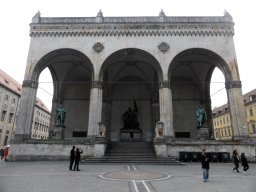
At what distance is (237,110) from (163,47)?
9582mm

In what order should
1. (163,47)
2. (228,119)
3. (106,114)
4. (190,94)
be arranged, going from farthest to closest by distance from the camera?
(228,119)
(190,94)
(106,114)
(163,47)

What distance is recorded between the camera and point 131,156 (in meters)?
14.0

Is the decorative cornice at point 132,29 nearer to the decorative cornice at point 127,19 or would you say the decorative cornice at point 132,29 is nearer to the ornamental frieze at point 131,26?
the ornamental frieze at point 131,26

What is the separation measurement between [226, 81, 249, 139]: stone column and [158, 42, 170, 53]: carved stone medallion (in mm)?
7196

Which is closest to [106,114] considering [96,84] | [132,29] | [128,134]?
[128,134]

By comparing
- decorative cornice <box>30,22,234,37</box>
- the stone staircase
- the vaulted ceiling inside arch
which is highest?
decorative cornice <box>30,22,234,37</box>

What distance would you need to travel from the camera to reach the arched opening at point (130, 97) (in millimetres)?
23422

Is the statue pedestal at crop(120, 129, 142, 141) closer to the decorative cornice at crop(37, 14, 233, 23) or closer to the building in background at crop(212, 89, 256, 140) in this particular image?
the decorative cornice at crop(37, 14, 233, 23)

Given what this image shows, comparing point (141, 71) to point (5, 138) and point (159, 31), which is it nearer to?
point (159, 31)

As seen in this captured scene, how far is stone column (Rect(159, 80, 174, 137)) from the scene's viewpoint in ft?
53.1

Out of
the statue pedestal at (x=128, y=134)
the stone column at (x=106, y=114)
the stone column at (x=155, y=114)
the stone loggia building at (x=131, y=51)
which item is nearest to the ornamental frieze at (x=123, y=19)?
the stone loggia building at (x=131, y=51)

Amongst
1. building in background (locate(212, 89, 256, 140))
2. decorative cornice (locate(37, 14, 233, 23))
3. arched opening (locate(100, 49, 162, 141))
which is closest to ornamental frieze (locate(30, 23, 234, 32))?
decorative cornice (locate(37, 14, 233, 23))

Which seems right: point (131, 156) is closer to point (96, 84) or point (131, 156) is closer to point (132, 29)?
→ point (96, 84)

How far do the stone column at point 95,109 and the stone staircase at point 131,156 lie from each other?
231 cm
